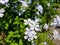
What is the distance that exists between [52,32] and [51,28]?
0.12 metres

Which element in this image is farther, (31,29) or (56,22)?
(56,22)

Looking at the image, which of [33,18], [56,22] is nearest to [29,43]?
[33,18]

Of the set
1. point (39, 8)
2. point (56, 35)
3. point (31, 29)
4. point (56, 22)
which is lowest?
point (56, 35)

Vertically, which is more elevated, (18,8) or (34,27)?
(18,8)

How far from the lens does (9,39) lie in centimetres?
331

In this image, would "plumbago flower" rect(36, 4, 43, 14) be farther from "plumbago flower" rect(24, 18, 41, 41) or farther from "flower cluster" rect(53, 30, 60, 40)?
"flower cluster" rect(53, 30, 60, 40)

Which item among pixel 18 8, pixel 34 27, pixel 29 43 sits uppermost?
pixel 18 8

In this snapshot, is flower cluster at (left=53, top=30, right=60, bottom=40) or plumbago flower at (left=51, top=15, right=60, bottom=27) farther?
plumbago flower at (left=51, top=15, right=60, bottom=27)

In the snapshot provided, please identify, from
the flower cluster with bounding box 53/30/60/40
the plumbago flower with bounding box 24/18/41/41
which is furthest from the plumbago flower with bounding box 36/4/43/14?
the flower cluster with bounding box 53/30/60/40

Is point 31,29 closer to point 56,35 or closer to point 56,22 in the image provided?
point 56,35

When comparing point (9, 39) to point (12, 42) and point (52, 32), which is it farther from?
point (52, 32)

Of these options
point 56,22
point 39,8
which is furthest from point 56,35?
point 39,8

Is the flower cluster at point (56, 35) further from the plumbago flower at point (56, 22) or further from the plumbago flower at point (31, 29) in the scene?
the plumbago flower at point (31, 29)

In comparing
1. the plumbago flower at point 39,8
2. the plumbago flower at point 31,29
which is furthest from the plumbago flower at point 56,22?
the plumbago flower at point 31,29
